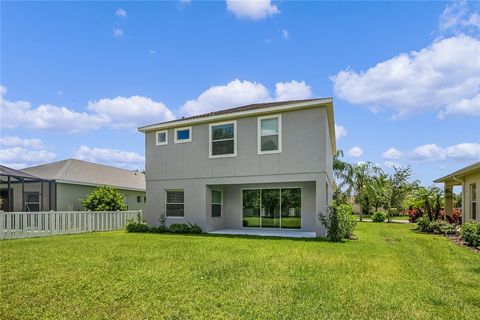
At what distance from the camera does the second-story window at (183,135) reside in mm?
16141

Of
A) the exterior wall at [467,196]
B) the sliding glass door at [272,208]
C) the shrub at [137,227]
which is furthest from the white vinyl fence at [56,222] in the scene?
the exterior wall at [467,196]

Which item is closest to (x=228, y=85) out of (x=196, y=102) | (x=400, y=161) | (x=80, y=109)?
(x=196, y=102)

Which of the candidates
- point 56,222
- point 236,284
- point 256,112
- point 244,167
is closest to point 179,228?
point 244,167

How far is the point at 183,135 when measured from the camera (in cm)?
1636

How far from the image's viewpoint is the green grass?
4773 mm

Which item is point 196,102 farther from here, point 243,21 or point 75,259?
point 75,259

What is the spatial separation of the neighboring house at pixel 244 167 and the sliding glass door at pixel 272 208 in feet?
0.15

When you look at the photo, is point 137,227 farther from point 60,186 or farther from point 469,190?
point 469,190

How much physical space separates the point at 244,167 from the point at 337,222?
4.61m

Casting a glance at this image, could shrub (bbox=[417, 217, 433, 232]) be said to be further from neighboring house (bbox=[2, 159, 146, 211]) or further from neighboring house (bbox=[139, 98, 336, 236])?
neighboring house (bbox=[2, 159, 146, 211])

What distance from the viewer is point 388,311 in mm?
4754

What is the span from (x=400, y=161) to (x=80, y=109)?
30.1m

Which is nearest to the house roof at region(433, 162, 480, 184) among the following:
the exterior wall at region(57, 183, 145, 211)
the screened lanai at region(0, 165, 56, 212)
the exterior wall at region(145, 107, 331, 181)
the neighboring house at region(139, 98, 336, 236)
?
the neighboring house at region(139, 98, 336, 236)

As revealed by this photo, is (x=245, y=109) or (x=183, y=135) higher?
(x=245, y=109)
